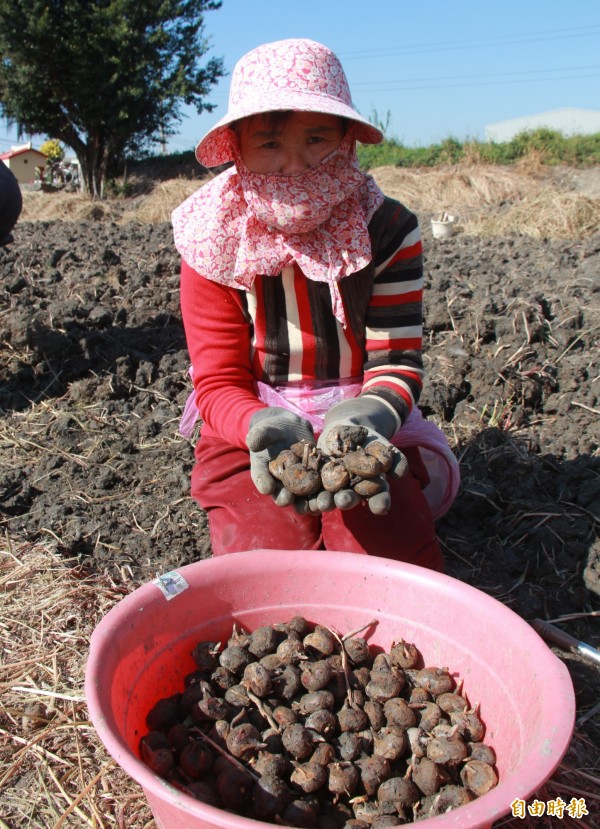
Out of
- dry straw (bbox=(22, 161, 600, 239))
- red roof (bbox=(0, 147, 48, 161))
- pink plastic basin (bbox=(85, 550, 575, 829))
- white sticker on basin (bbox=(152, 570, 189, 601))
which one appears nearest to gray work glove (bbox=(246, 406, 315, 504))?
pink plastic basin (bbox=(85, 550, 575, 829))

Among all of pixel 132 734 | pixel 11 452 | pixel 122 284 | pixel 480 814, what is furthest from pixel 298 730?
pixel 122 284

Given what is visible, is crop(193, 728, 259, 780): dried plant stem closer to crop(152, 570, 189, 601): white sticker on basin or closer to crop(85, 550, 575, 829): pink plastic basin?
crop(85, 550, 575, 829): pink plastic basin

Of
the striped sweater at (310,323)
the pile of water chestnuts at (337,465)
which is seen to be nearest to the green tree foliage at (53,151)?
the striped sweater at (310,323)

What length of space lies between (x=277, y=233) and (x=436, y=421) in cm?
145

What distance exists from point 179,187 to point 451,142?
25.5 feet

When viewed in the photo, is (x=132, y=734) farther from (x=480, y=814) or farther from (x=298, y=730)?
(x=480, y=814)

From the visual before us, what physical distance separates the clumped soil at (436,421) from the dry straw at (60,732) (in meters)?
0.18

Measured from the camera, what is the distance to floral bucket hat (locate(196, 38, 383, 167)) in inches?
68.0

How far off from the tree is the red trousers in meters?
20.1

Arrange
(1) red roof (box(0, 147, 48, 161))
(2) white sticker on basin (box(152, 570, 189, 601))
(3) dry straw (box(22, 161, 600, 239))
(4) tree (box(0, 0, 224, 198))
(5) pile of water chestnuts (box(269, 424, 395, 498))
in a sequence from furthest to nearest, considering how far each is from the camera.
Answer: (1) red roof (box(0, 147, 48, 161)) < (4) tree (box(0, 0, 224, 198)) < (3) dry straw (box(22, 161, 600, 239)) < (5) pile of water chestnuts (box(269, 424, 395, 498)) < (2) white sticker on basin (box(152, 570, 189, 601))

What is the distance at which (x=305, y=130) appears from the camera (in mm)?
1848

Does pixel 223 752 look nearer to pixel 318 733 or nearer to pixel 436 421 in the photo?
pixel 318 733

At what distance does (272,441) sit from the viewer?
5.85 ft

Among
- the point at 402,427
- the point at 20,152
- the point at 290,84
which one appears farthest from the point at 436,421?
the point at 20,152
